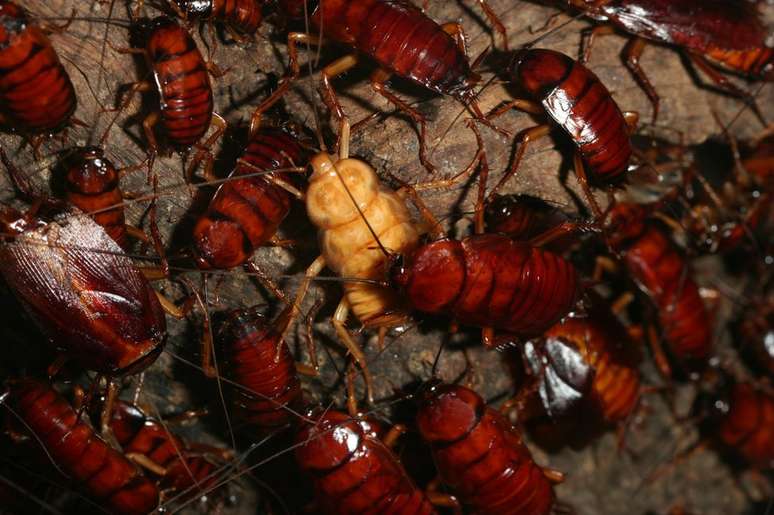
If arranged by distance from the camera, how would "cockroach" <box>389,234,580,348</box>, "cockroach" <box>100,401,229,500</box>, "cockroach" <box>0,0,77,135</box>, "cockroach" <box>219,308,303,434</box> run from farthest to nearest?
1. "cockroach" <box>100,401,229,500</box>
2. "cockroach" <box>219,308,303,434</box>
3. "cockroach" <box>389,234,580,348</box>
4. "cockroach" <box>0,0,77,135</box>

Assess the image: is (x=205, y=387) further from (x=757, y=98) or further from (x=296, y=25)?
(x=757, y=98)

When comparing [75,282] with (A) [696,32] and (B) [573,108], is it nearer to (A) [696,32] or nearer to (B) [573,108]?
(B) [573,108]

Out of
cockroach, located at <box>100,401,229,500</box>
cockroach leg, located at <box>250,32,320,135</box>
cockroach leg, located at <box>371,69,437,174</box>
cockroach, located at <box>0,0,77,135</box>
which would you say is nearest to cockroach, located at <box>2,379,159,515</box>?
cockroach, located at <box>100,401,229,500</box>

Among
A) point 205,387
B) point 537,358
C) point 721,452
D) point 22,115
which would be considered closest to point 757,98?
point 537,358

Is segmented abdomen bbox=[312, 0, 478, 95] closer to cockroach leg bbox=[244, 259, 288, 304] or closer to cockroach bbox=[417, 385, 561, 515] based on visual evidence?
cockroach leg bbox=[244, 259, 288, 304]

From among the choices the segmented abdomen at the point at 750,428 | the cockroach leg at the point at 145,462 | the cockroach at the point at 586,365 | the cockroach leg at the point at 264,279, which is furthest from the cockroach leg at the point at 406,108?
the segmented abdomen at the point at 750,428

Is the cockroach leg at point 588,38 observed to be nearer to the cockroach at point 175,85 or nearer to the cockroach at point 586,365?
the cockroach at point 586,365
